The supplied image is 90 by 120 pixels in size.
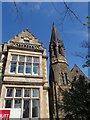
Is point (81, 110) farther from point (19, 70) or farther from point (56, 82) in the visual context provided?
point (56, 82)

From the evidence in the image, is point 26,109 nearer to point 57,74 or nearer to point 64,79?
point 64,79

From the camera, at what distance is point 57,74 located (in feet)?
73.9

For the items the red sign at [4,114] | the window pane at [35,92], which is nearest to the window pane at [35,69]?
the window pane at [35,92]

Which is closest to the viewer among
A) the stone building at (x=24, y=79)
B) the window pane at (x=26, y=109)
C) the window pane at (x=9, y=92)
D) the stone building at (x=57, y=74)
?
the window pane at (x=26, y=109)

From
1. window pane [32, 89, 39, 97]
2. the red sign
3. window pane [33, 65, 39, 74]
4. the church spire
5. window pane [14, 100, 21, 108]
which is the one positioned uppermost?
the church spire

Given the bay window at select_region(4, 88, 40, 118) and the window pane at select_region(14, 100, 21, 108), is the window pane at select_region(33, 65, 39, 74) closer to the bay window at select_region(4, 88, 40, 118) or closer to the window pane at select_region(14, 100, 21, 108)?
the bay window at select_region(4, 88, 40, 118)

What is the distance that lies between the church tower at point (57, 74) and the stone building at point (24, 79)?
16.1 ft

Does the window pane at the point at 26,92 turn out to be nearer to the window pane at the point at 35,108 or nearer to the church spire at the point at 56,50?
the window pane at the point at 35,108

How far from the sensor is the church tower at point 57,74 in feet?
58.6

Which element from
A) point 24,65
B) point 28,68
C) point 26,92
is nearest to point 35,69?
point 28,68

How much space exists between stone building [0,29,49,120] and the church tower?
194 inches

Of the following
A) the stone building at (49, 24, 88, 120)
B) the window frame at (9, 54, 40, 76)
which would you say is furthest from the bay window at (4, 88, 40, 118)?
the stone building at (49, 24, 88, 120)

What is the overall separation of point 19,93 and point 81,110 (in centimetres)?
488

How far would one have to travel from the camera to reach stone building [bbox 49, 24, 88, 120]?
58.1ft
